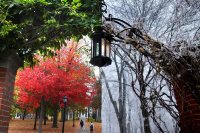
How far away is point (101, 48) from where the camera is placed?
4.38 m

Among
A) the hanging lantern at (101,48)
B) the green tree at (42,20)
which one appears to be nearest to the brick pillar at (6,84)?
the green tree at (42,20)

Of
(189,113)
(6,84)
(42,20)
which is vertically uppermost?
(42,20)

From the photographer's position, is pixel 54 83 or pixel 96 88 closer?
pixel 54 83

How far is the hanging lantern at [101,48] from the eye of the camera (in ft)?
14.4

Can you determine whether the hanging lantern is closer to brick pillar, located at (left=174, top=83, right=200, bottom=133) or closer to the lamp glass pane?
the lamp glass pane

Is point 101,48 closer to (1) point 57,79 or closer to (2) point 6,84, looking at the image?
(2) point 6,84

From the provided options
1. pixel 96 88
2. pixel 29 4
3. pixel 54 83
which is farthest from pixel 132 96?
pixel 96 88

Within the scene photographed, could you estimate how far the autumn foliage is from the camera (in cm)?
1794

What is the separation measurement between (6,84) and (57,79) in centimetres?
1289

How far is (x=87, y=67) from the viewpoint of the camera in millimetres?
21562

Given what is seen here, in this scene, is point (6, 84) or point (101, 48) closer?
point (101, 48)

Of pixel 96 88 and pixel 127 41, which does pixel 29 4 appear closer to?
pixel 127 41

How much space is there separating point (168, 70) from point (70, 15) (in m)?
2.42

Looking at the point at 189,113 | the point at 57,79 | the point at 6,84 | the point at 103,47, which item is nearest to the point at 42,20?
the point at 6,84
